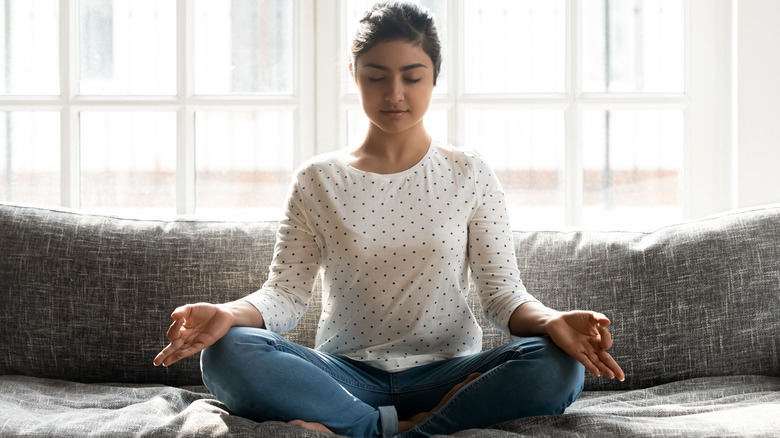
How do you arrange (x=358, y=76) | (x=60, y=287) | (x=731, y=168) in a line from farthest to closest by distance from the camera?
(x=731, y=168), (x=60, y=287), (x=358, y=76)

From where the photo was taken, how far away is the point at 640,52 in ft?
7.82

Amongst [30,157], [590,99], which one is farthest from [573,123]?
[30,157]

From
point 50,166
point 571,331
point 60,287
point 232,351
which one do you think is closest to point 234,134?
point 50,166

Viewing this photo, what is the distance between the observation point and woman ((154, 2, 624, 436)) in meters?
1.45

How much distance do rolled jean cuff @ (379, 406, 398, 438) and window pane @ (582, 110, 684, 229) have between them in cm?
117

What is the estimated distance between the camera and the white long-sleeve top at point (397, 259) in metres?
1.63

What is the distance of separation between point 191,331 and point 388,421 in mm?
375

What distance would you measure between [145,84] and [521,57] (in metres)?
1.11

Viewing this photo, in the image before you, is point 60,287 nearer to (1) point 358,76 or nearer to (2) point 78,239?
(2) point 78,239

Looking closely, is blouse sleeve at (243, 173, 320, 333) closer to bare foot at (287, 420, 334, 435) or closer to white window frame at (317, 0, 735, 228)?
bare foot at (287, 420, 334, 435)

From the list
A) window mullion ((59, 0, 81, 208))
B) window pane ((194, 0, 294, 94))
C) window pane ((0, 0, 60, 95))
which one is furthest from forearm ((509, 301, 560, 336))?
window pane ((0, 0, 60, 95))

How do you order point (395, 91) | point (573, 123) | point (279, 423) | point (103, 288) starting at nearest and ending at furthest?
1. point (279, 423)
2. point (395, 91)
3. point (103, 288)
4. point (573, 123)

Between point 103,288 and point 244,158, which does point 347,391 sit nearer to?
point 103,288

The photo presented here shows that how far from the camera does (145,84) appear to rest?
240 cm
